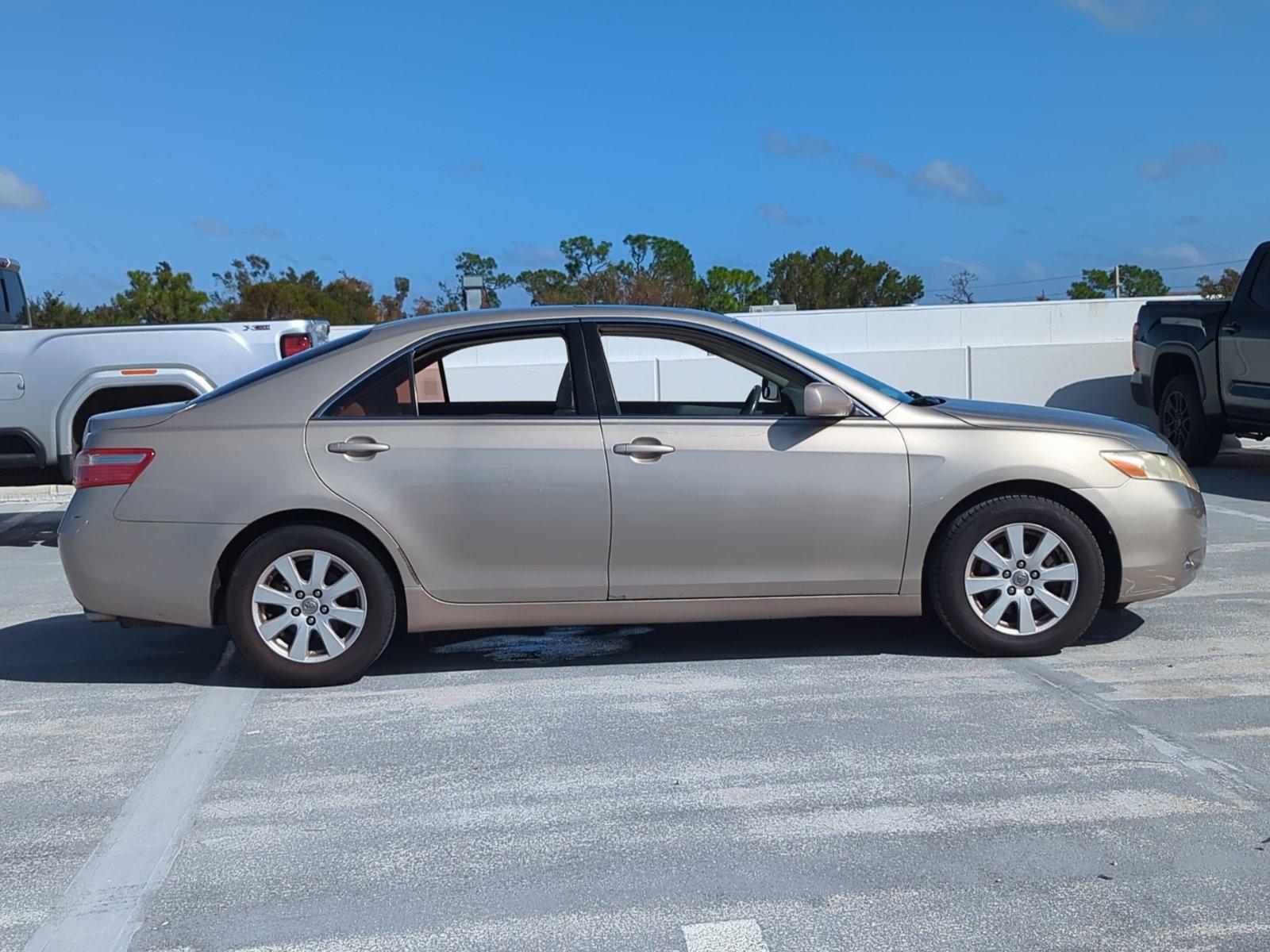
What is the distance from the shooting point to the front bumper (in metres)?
5.67

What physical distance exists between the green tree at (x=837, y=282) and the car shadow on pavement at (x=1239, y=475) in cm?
4520

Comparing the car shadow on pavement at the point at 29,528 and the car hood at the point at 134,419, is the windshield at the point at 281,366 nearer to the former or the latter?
the car hood at the point at 134,419

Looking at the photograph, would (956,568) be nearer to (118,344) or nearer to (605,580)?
(605,580)

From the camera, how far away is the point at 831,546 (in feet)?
18.4

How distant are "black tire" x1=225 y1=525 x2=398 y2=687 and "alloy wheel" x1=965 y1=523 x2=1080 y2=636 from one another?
2536 mm

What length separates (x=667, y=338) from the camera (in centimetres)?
586

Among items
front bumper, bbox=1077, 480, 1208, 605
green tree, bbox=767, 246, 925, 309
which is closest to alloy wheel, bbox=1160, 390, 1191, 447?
front bumper, bbox=1077, 480, 1208, 605

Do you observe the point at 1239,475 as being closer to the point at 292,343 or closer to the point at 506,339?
the point at 292,343

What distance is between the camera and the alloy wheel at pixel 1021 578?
562 cm

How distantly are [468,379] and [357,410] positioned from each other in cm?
756

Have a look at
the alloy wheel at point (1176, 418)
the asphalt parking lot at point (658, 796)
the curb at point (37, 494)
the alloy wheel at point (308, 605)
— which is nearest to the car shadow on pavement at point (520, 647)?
the asphalt parking lot at point (658, 796)

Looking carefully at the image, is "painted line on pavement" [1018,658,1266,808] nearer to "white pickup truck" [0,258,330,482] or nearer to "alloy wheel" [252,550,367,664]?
"alloy wheel" [252,550,367,664]

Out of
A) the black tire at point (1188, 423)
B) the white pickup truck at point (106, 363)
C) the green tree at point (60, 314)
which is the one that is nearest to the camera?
the white pickup truck at point (106, 363)

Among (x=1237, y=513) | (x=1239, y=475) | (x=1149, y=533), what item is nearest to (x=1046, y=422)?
(x=1149, y=533)
